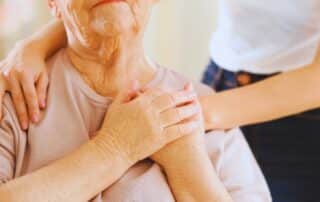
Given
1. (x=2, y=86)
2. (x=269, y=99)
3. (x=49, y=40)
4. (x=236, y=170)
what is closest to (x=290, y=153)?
(x=269, y=99)

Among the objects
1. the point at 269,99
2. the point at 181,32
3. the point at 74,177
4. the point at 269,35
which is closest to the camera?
the point at 74,177

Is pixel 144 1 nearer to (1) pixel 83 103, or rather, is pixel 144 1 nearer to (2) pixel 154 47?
(1) pixel 83 103

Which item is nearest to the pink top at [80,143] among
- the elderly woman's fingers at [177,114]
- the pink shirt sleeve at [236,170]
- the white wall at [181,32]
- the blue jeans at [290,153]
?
the pink shirt sleeve at [236,170]

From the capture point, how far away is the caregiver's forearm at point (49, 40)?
1.43 m

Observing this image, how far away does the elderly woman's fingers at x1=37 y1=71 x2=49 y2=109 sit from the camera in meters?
1.33

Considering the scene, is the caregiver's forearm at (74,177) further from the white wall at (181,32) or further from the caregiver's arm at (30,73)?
the white wall at (181,32)

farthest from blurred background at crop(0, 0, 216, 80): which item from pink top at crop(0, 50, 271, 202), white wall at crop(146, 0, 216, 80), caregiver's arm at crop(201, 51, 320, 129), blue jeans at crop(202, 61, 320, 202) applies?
pink top at crop(0, 50, 271, 202)

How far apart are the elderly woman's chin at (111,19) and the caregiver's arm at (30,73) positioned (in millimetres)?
192

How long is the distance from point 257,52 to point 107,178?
0.80 m

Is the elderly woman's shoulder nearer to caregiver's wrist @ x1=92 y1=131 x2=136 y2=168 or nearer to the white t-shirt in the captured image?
caregiver's wrist @ x1=92 y1=131 x2=136 y2=168

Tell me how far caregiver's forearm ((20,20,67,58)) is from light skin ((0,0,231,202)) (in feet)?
0.16

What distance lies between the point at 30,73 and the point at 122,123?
9.6 inches

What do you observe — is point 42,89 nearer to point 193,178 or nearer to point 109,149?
point 109,149

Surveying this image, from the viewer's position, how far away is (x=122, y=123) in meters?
1.29
